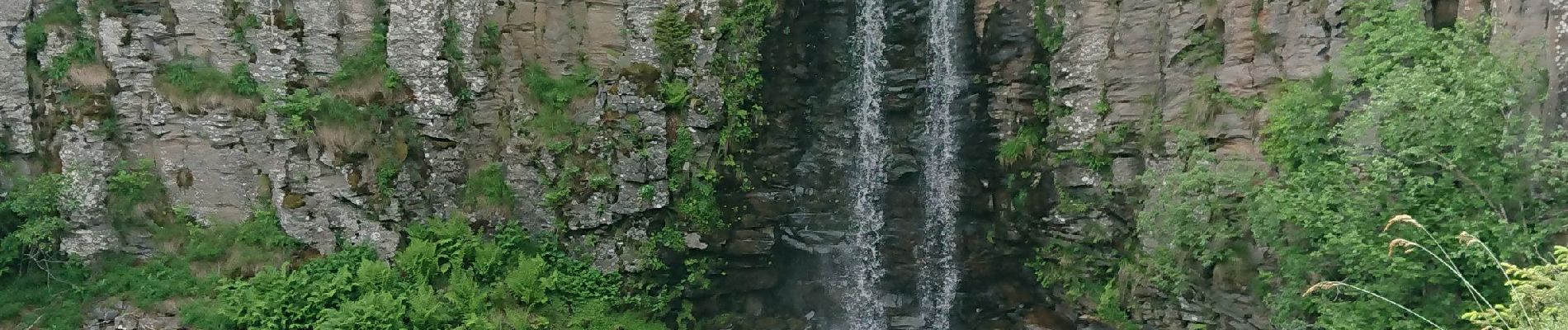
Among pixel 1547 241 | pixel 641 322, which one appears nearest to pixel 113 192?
pixel 641 322

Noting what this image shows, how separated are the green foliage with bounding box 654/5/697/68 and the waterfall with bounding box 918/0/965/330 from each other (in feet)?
13.4

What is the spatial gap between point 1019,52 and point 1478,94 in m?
7.32

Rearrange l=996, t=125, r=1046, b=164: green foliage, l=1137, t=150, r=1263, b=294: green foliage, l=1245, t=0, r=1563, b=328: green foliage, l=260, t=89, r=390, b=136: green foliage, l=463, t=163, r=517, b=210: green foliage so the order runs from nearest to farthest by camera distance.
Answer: l=1245, t=0, r=1563, b=328: green foliage → l=1137, t=150, r=1263, b=294: green foliage → l=260, t=89, r=390, b=136: green foliage → l=463, t=163, r=517, b=210: green foliage → l=996, t=125, r=1046, b=164: green foliage

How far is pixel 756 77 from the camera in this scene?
46.6 feet

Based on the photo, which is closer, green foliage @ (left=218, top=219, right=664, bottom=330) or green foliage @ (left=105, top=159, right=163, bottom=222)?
green foliage @ (left=218, top=219, right=664, bottom=330)

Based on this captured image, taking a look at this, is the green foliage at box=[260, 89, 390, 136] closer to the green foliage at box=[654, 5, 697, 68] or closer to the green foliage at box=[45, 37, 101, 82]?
the green foliage at box=[45, 37, 101, 82]

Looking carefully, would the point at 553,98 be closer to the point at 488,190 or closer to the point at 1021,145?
the point at 488,190

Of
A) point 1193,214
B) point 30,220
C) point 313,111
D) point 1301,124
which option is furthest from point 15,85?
point 1301,124

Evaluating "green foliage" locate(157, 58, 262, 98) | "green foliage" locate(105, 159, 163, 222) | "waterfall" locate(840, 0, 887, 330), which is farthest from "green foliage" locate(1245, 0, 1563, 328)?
"green foliage" locate(105, 159, 163, 222)

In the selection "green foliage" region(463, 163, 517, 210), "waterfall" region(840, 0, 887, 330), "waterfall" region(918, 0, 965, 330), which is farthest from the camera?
"waterfall" region(840, 0, 887, 330)

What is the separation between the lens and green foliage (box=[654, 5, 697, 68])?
45.0 ft

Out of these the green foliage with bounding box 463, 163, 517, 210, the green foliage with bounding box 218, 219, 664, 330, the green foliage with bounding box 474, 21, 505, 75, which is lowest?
the green foliage with bounding box 218, 219, 664, 330

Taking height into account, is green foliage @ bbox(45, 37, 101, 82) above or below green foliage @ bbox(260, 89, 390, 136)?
above

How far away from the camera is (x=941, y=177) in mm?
14742
